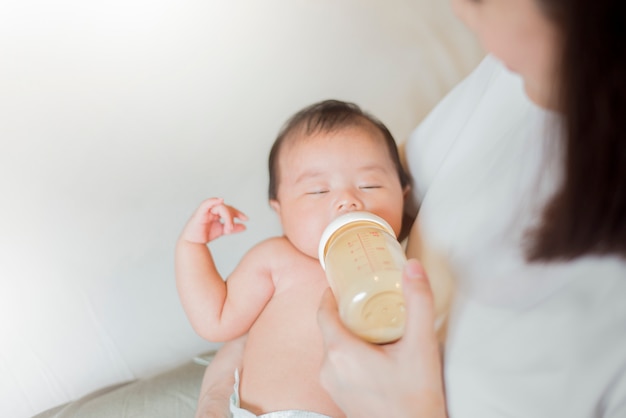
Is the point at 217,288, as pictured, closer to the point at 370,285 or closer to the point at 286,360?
the point at 286,360

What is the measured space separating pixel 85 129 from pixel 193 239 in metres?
0.60

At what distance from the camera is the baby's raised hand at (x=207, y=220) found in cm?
Result: 124

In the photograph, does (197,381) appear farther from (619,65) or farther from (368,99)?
(619,65)

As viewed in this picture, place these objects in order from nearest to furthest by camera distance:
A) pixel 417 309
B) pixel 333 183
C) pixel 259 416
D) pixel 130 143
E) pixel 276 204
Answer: pixel 417 309
pixel 259 416
pixel 333 183
pixel 276 204
pixel 130 143

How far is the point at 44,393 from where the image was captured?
151cm

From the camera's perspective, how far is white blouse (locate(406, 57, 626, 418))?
0.67 m

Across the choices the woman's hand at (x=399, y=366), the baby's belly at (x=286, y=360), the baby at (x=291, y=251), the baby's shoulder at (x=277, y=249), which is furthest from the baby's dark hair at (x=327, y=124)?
the woman's hand at (x=399, y=366)

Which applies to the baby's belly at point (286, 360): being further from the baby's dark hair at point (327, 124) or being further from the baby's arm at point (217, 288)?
the baby's dark hair at point (327, 124)

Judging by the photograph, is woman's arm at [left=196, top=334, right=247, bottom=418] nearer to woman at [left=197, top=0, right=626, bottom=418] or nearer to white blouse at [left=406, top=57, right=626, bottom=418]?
woman at [left=197, top=0, right=626, bottom=418]

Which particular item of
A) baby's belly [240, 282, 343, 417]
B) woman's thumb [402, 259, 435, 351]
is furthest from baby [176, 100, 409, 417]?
woman's thumb [402, 259, 435, 351]

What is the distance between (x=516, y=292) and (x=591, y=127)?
0.24m

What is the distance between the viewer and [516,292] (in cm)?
74

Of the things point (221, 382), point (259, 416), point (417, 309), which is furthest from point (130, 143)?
point (417, 309)

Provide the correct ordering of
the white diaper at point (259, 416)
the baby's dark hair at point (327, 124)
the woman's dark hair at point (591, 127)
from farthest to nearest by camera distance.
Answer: the baby's dark hair at point (327, 124), the white diaper at point (259, 416), the woman's dark hair at point (591, 127)
